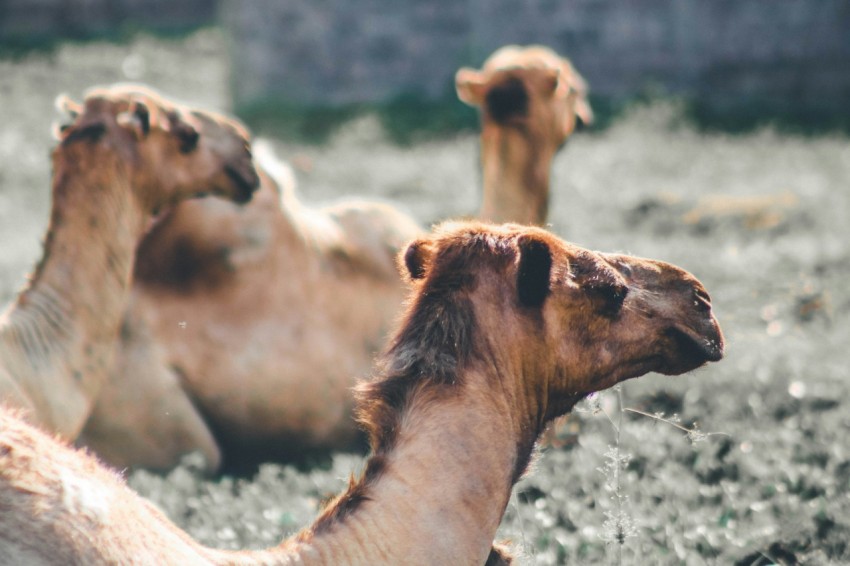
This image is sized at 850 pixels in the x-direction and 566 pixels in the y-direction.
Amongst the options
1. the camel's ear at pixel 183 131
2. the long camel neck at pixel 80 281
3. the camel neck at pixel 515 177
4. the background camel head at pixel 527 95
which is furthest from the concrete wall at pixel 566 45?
the long camel neck at pixel 80 281

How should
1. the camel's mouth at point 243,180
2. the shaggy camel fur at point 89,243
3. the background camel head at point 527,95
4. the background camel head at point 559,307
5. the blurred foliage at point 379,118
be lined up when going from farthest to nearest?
1. the blurred foliage at point 379,118
2. the background camel head at point 527,95
3. the camel's mouth at point 243,180
4. the shaggy camel fur at point 89,243
5. the background camel head at point 559,307

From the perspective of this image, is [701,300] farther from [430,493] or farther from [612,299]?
[430,493]

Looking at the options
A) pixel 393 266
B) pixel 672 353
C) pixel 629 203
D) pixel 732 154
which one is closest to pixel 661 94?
pixel 732 154

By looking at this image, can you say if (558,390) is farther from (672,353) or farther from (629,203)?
(629,203)

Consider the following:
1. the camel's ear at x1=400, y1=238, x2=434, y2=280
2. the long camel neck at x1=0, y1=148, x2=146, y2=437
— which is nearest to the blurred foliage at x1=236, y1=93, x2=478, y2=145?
the long camel neck at x1=0, y1=148, x2=146, y2=437

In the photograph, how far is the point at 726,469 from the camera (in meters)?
5.71

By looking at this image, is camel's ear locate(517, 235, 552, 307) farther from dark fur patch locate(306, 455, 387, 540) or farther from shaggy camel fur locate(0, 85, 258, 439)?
shaggy camel fur locate(0, 85, 258, 439)

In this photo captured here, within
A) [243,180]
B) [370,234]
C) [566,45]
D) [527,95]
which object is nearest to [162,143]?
[243,180]

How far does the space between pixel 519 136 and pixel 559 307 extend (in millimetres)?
3698

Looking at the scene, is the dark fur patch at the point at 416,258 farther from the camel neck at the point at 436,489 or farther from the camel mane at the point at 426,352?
the camel neck at the point at 436,489

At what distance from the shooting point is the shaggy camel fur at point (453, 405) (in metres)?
3.14

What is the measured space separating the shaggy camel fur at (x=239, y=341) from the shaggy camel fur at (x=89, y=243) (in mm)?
434

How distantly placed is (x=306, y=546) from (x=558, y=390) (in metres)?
0.91

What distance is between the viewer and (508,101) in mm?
7160
